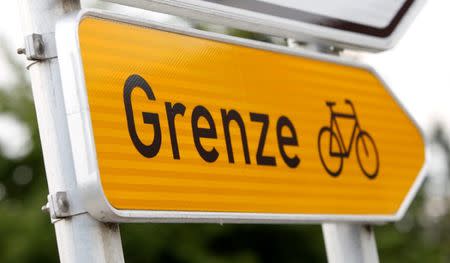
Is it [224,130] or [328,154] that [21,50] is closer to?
[224,130]

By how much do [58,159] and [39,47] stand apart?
0.15 meters

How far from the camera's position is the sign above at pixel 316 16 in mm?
1537

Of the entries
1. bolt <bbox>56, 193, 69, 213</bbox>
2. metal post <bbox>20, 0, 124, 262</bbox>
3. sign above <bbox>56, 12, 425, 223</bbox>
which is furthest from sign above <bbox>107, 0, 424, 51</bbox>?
bolt <bbox>56, 193, 69, 213</bbox>

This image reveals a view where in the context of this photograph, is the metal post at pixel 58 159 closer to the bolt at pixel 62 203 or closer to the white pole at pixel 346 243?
the bolt at pixel 62 203

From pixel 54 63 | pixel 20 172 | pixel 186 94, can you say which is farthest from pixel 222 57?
pixel 20 172

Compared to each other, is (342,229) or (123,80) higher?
(123,80)

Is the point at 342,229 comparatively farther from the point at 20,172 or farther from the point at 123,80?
the point at 20,172

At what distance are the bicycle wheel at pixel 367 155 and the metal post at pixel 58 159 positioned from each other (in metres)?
0.67

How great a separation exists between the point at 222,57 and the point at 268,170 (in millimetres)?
195

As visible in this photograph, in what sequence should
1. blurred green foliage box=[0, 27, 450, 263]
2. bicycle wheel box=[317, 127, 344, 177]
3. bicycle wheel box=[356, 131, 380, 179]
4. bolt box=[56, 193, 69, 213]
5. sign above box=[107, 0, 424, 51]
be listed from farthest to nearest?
blurred green foliage box=[0, 27, 450, 263] < bicycle wheel box=[356, 131, 380, 179] < bicycle wheel box=[317, 127, 344, 177] < sign above box=[107, 0, 424, 51] < bolt box=[56, 193, 69, 213]

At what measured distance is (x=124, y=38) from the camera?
4.61 feet

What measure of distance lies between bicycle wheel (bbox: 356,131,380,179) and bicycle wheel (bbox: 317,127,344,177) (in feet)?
0.23

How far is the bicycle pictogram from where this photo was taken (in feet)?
5.83

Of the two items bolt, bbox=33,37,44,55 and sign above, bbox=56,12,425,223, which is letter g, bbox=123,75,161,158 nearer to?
sign above, bbox=56,12,425,223
